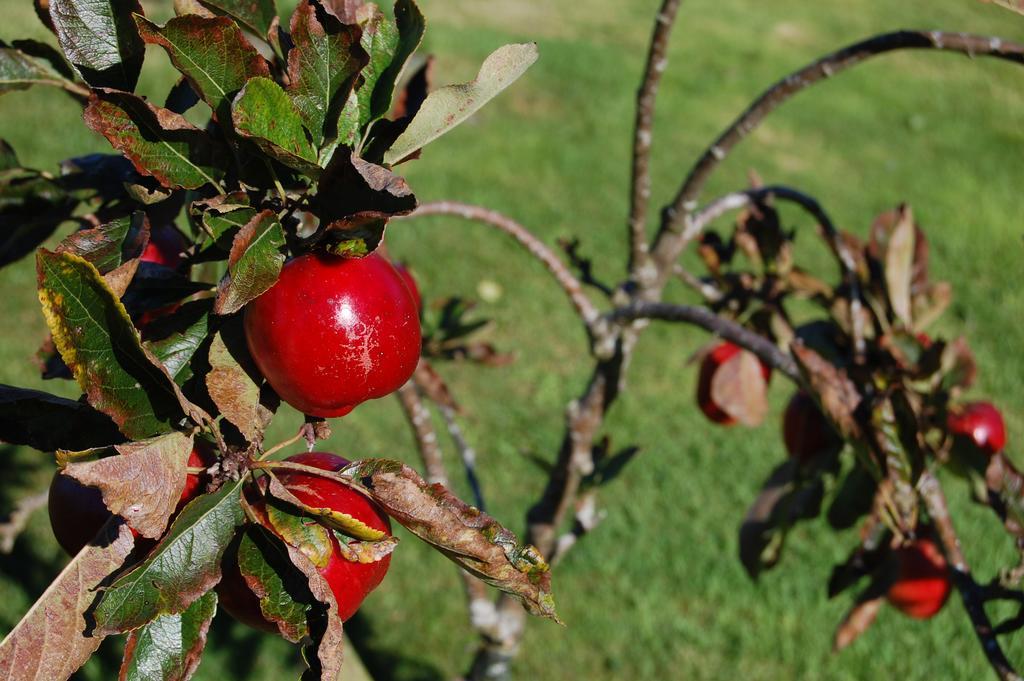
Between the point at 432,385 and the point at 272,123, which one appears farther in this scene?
the point at 432,385

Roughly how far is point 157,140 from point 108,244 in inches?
5.0

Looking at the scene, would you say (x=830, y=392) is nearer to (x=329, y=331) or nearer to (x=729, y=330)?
(x=729, y=330)

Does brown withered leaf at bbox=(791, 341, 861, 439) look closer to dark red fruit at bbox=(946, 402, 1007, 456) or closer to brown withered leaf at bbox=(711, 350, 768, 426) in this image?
dark red fruit at bbox=(946, 402, 1007, 456)

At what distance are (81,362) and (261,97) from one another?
0.89ft

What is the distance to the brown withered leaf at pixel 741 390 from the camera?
1.90 m

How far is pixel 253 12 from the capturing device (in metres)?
0.98

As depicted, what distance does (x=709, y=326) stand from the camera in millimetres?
1430

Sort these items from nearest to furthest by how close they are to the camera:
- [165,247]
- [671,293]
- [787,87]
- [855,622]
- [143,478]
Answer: [143,478]
[165,247]
[787,87]
[855,622]
[671,293]

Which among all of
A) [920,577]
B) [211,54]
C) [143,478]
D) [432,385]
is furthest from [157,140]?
[920,577]

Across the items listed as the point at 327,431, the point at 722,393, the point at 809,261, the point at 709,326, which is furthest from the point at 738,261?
the point at 327,431

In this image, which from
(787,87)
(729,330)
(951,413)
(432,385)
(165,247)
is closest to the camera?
(165,247)

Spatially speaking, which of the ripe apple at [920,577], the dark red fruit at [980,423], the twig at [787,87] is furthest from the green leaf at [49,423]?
the ripe apple at [920,577]

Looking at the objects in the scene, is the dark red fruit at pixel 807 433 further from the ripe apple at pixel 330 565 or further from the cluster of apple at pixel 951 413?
the ripe apple at pixel 330 565

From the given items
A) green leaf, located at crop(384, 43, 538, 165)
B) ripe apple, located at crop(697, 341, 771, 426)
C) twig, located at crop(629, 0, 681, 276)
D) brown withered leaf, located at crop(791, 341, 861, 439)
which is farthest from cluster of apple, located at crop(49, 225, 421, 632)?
ripe apple, located at crop(697, 341, 771, 426)
